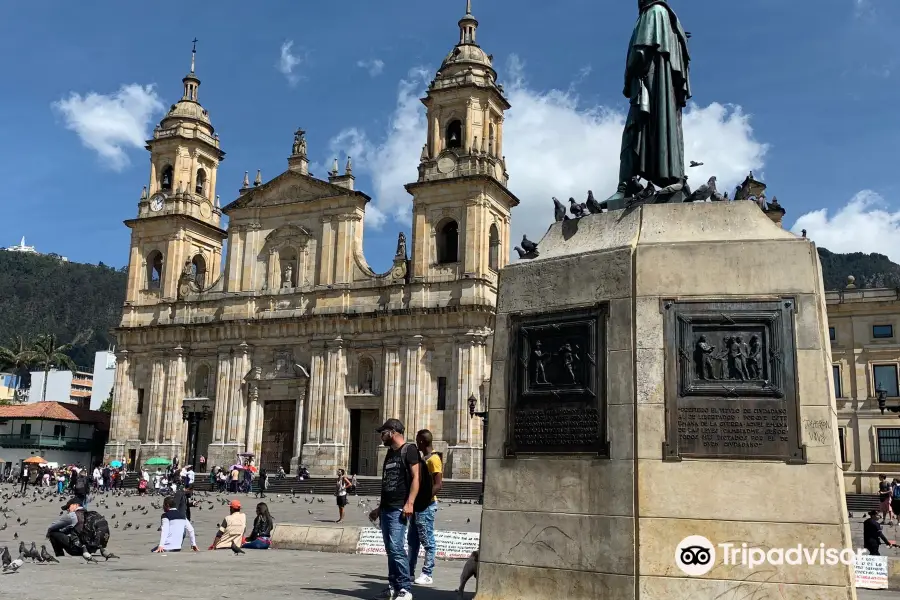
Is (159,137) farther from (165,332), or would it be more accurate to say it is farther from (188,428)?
(188,428)

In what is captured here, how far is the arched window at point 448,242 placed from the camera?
123 ft

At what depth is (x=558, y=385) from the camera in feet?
22.0

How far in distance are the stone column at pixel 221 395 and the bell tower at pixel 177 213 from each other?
5043mm

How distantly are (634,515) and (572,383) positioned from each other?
1.10 meters

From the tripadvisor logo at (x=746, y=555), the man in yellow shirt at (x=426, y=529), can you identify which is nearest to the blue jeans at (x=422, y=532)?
the man in yellow shirt at (x=426, y=529)

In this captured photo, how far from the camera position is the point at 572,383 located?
6.64m

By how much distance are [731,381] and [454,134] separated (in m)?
33.3

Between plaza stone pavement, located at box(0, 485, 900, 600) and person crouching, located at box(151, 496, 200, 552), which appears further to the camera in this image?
person crouching, located at box(151, 496, 200, 552)

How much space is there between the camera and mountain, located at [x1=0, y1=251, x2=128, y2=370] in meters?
139

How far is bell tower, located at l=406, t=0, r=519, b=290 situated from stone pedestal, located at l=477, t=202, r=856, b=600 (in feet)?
94.9

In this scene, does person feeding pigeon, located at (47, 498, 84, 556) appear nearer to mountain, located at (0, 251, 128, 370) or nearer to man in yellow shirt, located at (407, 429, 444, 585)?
man in yellow shirt, located at (407, 429, 444, 585)

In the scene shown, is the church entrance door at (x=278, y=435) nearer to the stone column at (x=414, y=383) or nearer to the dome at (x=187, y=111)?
the stone column at (x=414, y=383)

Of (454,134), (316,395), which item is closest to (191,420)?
(316,395)

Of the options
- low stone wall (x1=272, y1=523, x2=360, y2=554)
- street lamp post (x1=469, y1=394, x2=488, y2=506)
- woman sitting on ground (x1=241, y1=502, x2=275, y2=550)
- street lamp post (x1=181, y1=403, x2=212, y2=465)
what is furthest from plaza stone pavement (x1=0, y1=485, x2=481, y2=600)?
street lamp post (x1=181, y1=403, x2=212, y2=465)
